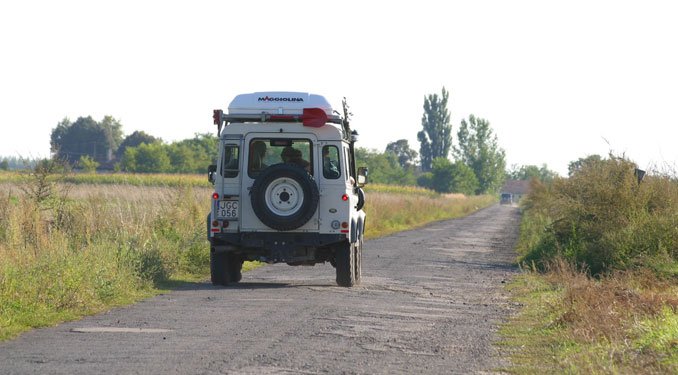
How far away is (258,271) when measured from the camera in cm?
2148

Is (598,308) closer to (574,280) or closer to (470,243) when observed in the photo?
(574,280)

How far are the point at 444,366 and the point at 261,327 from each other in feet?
9.91

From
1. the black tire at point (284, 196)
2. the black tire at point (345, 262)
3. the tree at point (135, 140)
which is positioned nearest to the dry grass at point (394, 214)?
the black tire at point (345, 262)

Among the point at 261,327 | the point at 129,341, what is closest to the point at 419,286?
the point at 261,327

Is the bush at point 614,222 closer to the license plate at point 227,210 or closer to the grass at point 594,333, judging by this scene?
the grass at point 594,333

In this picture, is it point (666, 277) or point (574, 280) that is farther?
point (666, 277)

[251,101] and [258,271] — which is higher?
[251,101]

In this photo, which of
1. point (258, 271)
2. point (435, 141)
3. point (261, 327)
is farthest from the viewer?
point (435, 141)

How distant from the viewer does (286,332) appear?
11688mm

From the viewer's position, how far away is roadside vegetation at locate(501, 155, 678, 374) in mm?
10234

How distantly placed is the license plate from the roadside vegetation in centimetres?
481

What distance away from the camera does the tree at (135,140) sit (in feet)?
445

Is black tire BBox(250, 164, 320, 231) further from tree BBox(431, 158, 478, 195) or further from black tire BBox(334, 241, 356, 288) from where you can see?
tree BBox(431, 158, 478, 195)

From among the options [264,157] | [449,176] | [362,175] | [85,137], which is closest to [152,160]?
[85,137]
